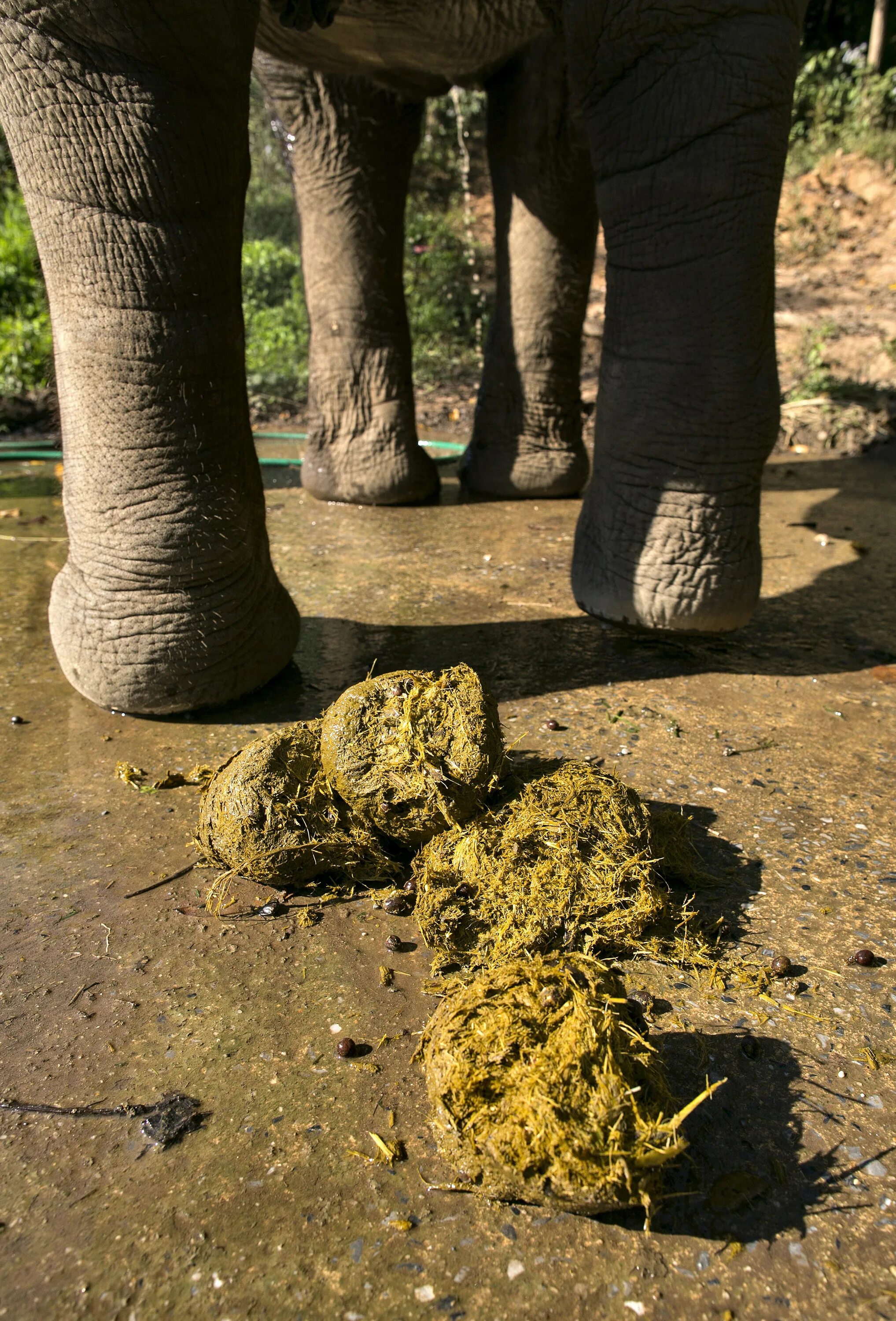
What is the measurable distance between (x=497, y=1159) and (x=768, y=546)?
378 centimetres

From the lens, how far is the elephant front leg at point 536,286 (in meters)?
4.89

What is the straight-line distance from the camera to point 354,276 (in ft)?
16.9

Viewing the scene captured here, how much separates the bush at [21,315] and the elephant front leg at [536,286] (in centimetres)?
304

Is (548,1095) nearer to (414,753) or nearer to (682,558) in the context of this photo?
(414,753)

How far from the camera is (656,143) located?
9.71ft

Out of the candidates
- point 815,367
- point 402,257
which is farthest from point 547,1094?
point 815,367

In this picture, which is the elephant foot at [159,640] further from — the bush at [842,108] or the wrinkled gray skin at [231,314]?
the bush at [842,108]

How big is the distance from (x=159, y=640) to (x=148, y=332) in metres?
0.77

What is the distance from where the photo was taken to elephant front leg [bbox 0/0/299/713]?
2.45 m

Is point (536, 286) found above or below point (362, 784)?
above

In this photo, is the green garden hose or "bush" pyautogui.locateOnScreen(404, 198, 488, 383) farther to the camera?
"bush" pyautogui.locateOnScreen(404, 198, 488, 383)

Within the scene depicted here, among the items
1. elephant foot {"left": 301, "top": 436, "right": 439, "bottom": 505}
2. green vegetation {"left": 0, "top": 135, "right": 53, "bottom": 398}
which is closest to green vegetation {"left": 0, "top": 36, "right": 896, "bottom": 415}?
green vegetation {"left": 0, "top": 135, "right": 53, "bottom": 398}

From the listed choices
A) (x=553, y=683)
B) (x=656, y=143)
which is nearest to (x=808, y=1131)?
(x=553, y=683)

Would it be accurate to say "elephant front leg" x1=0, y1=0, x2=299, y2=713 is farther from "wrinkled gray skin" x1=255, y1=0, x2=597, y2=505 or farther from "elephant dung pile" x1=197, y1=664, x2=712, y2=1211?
"wrinkled gray skin" x1=255, y1=0, x2=597, y2=505
